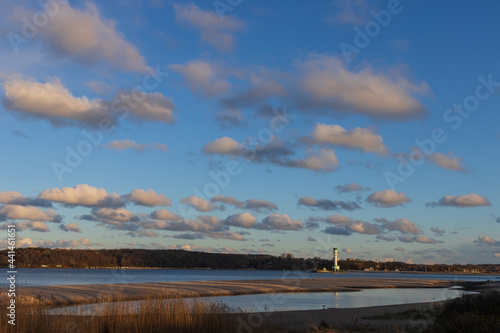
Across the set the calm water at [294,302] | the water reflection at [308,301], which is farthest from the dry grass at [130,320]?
the water reflection at [308,301]

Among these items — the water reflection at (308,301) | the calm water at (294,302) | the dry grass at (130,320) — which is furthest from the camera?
the water reflection at (308,301)

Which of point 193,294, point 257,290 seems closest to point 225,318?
point 193,294

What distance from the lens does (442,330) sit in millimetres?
14047

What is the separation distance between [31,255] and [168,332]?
203 meters

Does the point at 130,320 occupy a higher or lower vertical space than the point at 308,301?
higher

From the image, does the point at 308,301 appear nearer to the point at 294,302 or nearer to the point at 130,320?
the point at 294,302

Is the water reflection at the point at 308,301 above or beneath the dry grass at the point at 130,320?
beneath

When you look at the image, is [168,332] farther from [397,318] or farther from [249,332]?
[397,318]

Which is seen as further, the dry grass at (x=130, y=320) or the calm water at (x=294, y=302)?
the calm water at (x=294, y=302)

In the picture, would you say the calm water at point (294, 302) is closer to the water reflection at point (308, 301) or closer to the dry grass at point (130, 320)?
the water reflection at point (308, 301)

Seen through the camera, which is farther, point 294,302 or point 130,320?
point 294,302

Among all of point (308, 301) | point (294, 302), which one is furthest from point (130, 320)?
point (308, 301)

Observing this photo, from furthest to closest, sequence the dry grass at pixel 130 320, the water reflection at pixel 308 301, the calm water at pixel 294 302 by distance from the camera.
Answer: the water reflection at pixel 308 301
the calm water at pixel 294 302
the dry grass at pixel 130 320

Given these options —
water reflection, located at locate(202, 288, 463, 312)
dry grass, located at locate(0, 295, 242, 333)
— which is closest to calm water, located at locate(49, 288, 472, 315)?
water reflection, located at locate(202, 288, 463, 312)
